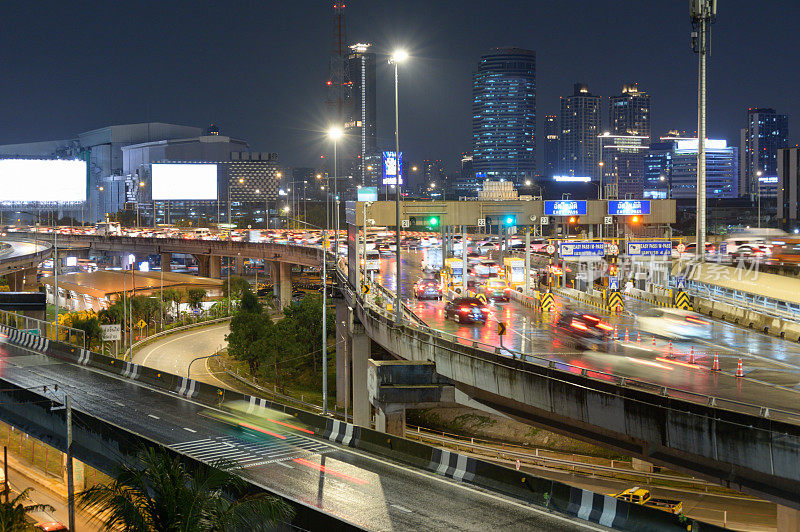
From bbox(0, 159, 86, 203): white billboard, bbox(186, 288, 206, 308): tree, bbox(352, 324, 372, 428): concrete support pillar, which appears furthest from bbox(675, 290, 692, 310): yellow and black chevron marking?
bbox(0, 159, 86, 203): white billboard

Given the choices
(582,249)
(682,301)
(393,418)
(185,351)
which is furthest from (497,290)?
(185,351)

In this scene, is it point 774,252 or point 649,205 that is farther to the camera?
point 774,252

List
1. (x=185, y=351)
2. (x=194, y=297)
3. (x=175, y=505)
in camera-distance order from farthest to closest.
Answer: (x=194, y=297)
(x=185, y=351)
(x=175, y=505)

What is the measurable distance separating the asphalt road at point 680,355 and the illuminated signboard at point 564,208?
1103 cm

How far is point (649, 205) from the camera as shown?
54750 mm

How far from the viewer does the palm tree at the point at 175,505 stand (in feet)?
53.1

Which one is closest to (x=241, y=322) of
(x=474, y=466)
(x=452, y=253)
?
(x=452, y=253)

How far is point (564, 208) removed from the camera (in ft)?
174

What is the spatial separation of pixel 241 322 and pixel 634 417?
5081 centimetres

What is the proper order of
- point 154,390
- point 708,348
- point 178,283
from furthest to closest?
point 178,283 → point 154,390 → point 708,348

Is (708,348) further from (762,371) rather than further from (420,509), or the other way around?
(420,509)

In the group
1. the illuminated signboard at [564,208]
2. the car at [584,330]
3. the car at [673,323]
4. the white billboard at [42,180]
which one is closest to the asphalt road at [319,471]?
the car at [584,330]

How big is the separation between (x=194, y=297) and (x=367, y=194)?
24.1 metres

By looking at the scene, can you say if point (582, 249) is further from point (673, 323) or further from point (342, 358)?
point (342, 358)
